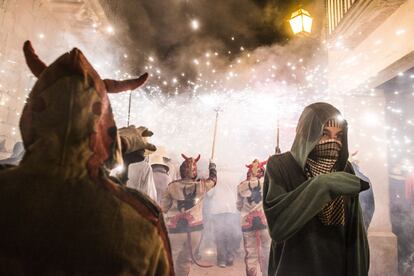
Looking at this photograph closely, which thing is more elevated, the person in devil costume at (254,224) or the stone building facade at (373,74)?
the stone building facade at (373,74)

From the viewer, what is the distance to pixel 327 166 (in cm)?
257

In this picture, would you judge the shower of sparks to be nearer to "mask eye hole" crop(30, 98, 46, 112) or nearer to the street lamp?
the street lamp

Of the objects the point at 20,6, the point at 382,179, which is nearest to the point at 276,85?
the point at 382,179

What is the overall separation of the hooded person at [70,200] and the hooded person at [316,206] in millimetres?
1274

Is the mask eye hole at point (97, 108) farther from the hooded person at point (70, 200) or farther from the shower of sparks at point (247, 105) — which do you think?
the shower of sparks at point (247, 105)

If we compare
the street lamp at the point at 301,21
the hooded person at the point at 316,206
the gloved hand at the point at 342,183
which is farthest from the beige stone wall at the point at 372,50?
the gloved hand at the point at 342,183

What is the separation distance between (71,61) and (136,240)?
0.84m

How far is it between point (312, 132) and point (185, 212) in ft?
15.9

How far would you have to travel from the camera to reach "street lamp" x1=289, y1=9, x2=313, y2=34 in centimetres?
747

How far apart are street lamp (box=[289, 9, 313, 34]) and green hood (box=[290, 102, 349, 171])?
5.69 meters

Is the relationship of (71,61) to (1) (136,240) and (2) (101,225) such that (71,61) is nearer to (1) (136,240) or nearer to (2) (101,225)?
(2) (101,225)

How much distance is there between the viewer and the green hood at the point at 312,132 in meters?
2.48

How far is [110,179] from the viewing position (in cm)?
132

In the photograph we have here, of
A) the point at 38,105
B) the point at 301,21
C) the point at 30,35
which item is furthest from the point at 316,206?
the point at 30,35
